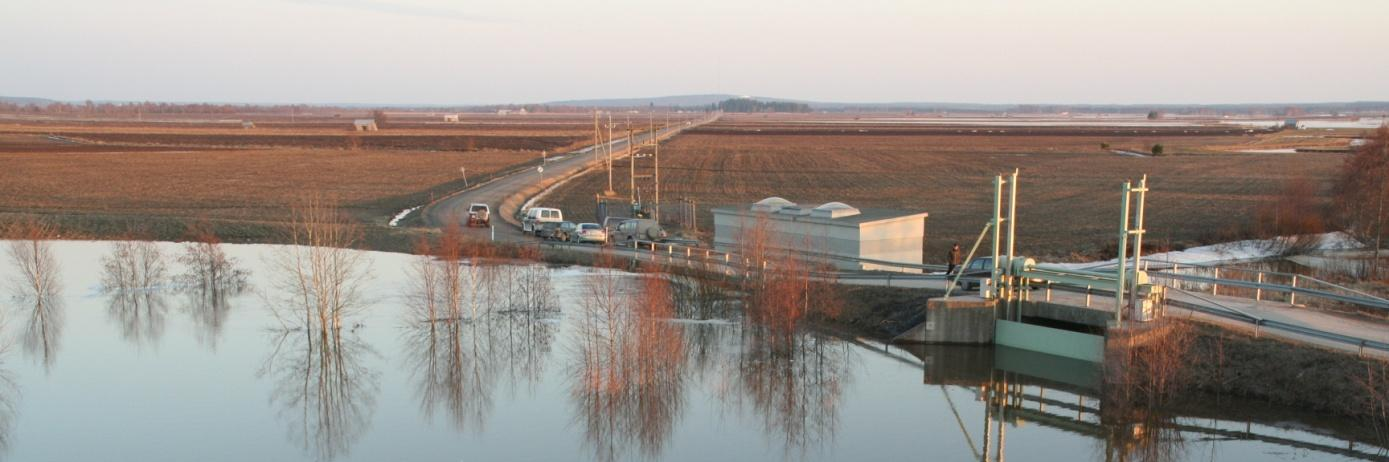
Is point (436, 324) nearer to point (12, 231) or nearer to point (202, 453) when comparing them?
point (202, 453)

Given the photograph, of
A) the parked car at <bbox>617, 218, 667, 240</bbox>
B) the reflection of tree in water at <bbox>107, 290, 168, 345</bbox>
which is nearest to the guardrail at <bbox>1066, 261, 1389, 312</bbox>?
the parked car at <bbox>617, 218, 667, 240</bbox>

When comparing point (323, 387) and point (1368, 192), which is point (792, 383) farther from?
point (1368, 192)

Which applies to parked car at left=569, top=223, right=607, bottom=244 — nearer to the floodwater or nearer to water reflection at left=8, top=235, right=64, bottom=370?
the floodwater

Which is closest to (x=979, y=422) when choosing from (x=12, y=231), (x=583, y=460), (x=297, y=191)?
(x=583, y=460)

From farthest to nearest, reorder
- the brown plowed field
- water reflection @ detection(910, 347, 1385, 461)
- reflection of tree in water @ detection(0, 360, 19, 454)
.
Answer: the brown plowed field < reflection of tree in water @ detection(0, 360, 19, 454) < water reflection @ detection(910, 347, 1385, 461)

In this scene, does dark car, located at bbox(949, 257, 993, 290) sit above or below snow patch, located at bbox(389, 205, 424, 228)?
above

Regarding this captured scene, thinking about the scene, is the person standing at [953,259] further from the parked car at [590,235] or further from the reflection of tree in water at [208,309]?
the reflection of tree in water at [208,309]

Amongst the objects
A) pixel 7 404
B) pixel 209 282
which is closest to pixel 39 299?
pixel 209 282
